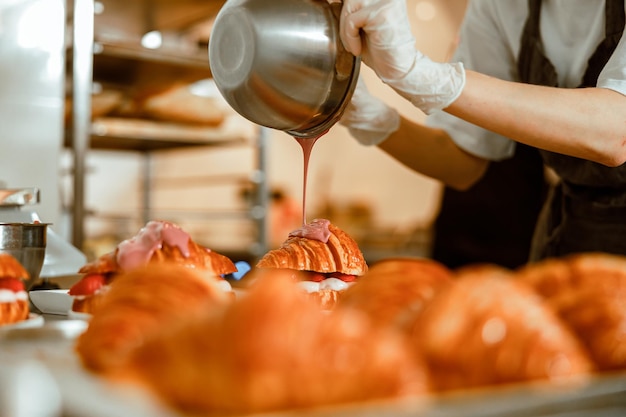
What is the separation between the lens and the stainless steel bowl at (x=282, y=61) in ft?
3.82

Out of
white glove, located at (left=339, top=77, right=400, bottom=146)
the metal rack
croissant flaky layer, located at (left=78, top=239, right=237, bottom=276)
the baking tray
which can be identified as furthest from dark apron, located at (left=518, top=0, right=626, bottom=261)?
the metal rack

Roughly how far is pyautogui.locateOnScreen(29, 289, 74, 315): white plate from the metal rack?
64.9 inches

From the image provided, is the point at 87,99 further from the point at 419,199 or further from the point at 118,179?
the point at 419,199

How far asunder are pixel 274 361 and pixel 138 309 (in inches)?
8.4

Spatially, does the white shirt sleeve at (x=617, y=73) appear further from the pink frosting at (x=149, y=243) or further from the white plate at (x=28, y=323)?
the white plate at (x=28, y=323)

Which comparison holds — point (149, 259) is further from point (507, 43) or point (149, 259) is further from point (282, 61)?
point (507, 43)

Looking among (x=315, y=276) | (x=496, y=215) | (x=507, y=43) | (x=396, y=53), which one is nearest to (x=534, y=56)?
(x=507, y=43)

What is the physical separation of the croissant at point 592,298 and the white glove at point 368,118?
1088 mm

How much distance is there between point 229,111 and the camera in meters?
3.81

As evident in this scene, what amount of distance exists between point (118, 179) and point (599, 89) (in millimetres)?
4189

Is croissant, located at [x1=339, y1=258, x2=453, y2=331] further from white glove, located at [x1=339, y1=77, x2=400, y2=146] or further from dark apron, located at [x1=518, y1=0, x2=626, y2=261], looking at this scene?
dark apron, located at [x1=518, y1=0, x2=626, y2=261]

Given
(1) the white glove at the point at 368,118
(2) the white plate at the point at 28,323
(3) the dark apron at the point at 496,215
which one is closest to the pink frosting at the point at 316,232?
(2) the white plate at the point at 28,323

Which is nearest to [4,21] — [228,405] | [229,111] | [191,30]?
[191,30]

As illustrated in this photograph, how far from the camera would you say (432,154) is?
2.04 m
